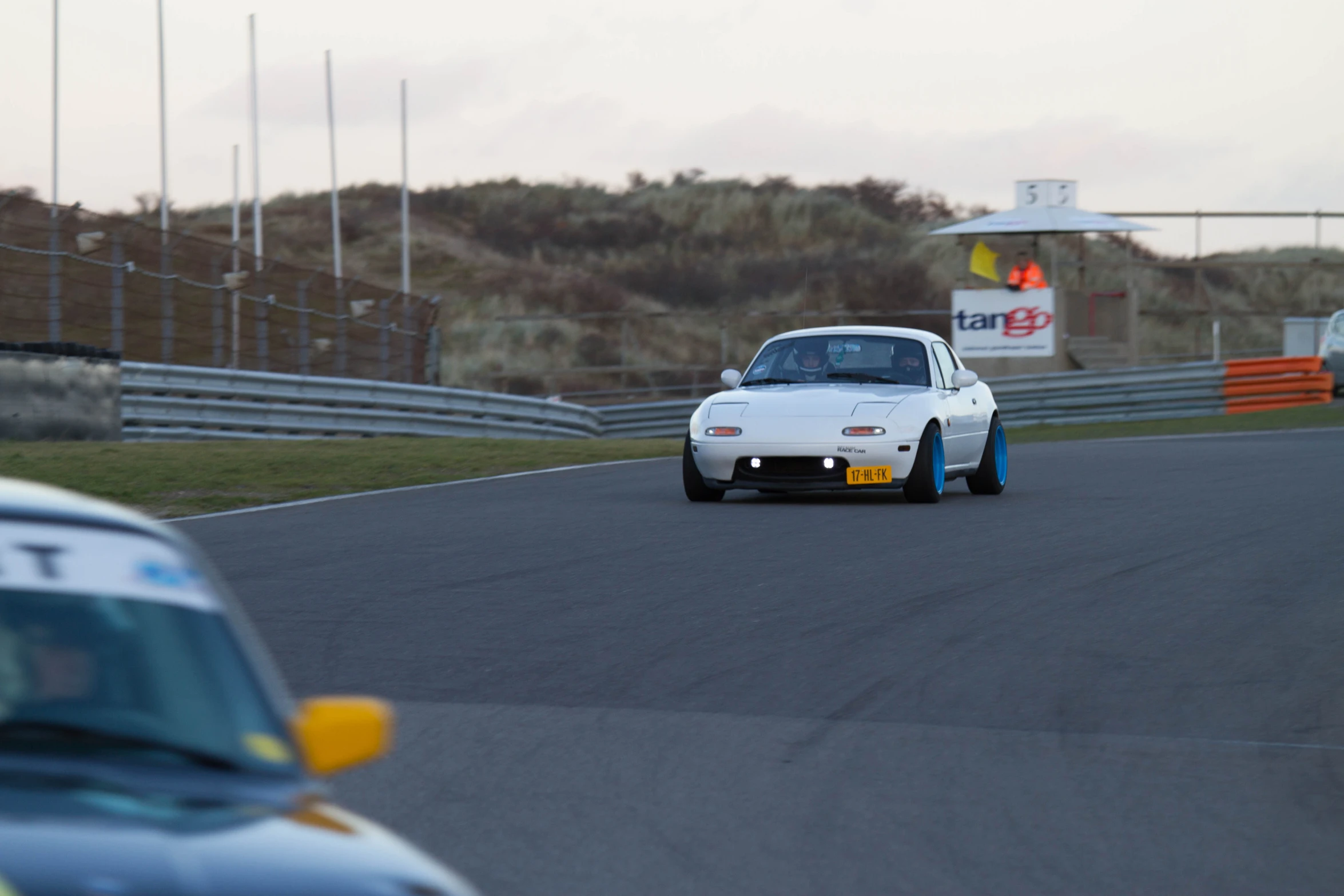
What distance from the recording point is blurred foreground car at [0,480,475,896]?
2.36m

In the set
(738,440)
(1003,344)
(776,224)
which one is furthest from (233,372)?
(776,224)

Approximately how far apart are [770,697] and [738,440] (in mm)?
6456

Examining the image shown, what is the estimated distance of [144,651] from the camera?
2830 mm

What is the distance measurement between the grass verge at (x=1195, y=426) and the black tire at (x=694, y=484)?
12.2 m

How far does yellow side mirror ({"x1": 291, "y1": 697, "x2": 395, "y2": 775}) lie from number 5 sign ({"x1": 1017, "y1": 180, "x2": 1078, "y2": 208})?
3363 centimetres

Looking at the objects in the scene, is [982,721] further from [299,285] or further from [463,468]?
[299,285]

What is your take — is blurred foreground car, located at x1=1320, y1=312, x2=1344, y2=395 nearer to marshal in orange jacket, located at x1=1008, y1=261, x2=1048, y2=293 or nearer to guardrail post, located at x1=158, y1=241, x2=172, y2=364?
marshal in orange jacket, located at x1=1008, y1=261, x2=1048, y2=293

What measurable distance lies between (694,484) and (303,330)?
12165mm

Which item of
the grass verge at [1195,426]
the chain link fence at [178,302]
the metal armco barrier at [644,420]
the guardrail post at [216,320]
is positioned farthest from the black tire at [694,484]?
the metal armco barrier at [644,420]

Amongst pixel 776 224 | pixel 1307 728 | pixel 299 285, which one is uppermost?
pixel 776 224

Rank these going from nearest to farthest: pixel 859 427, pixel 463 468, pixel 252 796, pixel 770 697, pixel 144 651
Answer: pixel 252 796
pixel 144 651
pixel 770 697
pixel 859 427
pixel 463 468

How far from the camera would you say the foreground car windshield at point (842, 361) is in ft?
45.0

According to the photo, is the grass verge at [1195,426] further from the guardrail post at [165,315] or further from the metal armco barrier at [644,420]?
the guardrail post at [165,315]

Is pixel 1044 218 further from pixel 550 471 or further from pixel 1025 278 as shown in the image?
pixel 550 471
